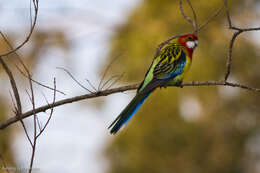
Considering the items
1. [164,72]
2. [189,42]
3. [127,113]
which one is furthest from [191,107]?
[127,113]

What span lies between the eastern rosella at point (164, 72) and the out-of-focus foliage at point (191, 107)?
5.11m

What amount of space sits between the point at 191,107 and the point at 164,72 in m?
7.24

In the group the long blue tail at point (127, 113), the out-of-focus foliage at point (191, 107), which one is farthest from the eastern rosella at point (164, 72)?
the out-of-focus foliage at point (191, 107)

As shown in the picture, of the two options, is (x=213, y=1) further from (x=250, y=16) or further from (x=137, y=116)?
(x=137, y=116)

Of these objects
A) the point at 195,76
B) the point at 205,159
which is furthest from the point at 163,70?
the point at 205,159

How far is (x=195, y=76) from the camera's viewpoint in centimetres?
1188

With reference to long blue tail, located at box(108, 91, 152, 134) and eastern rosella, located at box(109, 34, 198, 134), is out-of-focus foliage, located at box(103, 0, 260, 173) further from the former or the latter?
long blue tail, located at box(108, 91, 152, 134)

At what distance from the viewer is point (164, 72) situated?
5.92m

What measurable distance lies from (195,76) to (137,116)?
7.46 feet

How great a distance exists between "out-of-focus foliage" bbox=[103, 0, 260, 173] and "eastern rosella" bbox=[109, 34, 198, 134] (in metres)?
5.11

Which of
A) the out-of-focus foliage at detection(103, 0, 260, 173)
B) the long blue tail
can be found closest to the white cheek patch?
the long blue tail

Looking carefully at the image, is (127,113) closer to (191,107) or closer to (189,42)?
(189,42)

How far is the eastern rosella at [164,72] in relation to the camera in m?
5.26

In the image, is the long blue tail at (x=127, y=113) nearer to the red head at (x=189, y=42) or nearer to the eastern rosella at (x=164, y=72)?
the eastern rosella at (x=164, y=72)
